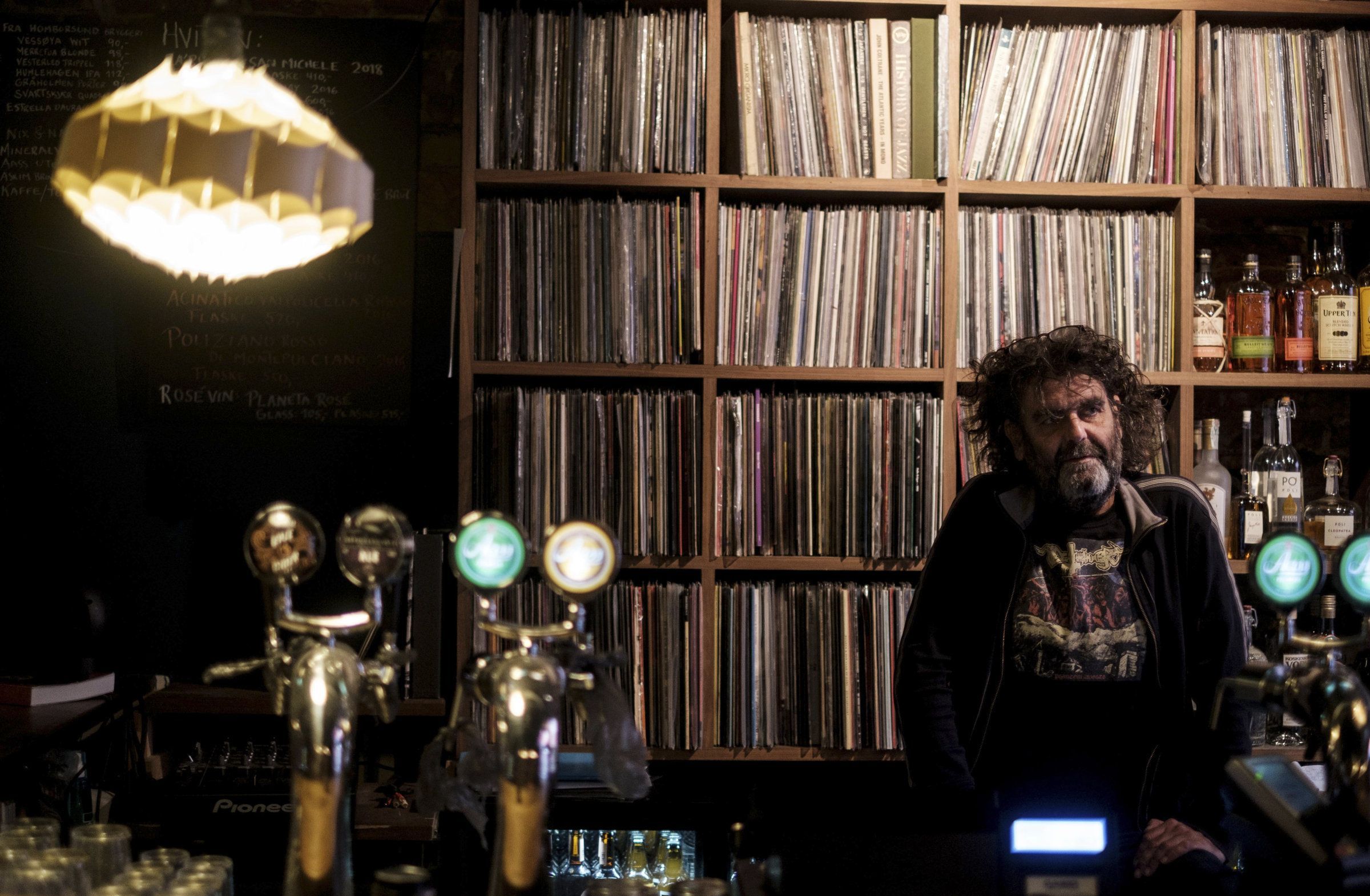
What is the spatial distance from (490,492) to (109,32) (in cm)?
143

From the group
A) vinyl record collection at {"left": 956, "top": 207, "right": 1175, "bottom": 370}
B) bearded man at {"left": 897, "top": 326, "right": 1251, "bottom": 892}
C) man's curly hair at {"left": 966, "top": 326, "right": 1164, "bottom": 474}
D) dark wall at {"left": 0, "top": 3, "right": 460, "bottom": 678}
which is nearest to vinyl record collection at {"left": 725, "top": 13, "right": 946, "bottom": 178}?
vinyl record collection at {"left": 956, "top": 207, "right": 1175, "bottom": 370}

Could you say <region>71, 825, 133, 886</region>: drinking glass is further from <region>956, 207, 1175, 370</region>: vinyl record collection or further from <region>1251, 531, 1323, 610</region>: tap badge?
<region>956, 207, 1175, 370</region>: vinyl record collection

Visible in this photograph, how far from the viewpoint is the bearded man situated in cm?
203

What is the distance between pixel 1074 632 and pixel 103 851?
1.58m

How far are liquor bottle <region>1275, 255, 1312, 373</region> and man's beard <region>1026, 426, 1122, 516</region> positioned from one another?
673 millimetres

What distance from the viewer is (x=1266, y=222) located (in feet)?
9.06

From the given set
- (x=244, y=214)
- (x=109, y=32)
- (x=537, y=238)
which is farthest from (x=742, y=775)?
(x=109, y=32)

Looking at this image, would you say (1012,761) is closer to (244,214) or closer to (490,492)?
(490,492)

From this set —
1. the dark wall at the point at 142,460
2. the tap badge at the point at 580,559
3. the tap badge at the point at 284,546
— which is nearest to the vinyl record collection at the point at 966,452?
the dark wall at the point at 142,460

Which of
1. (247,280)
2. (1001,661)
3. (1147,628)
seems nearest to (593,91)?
(247,280)

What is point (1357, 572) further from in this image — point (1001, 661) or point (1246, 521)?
point (1246, 521)

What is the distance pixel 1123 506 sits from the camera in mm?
2125

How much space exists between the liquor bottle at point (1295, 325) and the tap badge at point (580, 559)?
2024 mm

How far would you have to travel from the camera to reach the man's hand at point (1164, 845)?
176 cm
